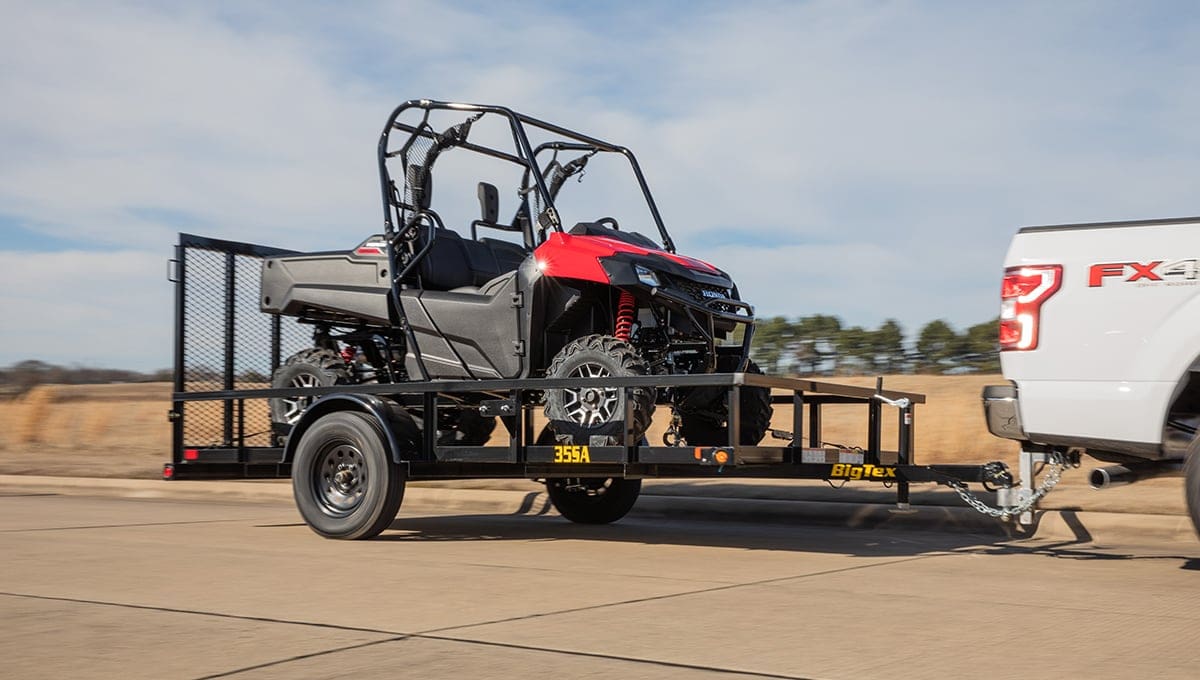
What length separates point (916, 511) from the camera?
1083 cm

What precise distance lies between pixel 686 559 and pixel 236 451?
13.5ft

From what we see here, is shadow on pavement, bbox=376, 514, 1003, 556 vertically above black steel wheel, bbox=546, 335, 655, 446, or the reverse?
black steel wheel, bbox=546, 335, 655, 446

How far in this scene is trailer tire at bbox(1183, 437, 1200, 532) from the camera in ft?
22.9

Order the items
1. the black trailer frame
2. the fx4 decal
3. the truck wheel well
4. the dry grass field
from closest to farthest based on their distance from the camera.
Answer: the fx4 decal → the truck wheel well → the black trailer frame → the dry grass field

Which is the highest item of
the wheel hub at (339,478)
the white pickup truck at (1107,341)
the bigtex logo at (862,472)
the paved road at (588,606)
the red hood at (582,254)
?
the red hood at (582,254)

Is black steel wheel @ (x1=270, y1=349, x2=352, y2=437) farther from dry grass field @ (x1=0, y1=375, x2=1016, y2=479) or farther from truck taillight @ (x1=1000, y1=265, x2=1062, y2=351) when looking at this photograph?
truck taillight @ (x1=1000, y1=265, x2=1062, y2=351)

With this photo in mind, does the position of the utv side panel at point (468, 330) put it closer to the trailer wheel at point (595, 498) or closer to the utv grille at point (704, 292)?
the utv grille at point (704, 292)

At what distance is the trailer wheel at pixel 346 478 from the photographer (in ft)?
30.4

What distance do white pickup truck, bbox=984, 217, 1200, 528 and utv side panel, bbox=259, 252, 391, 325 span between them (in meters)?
4.72

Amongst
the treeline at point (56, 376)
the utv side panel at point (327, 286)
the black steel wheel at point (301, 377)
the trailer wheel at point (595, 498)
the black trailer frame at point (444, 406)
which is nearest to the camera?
the black trailer frame at point (444, 406)

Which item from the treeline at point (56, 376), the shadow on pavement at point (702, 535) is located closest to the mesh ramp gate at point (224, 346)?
the shadow on pavement at point (702, 535)

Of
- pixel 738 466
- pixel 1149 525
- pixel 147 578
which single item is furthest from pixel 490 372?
pixel 1149 525

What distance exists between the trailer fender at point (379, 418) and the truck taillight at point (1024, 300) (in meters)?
4.19

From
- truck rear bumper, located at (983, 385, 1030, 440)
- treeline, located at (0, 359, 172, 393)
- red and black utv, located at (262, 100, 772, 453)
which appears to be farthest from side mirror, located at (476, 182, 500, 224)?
treeline, located at (0, 359, 172, 393)
